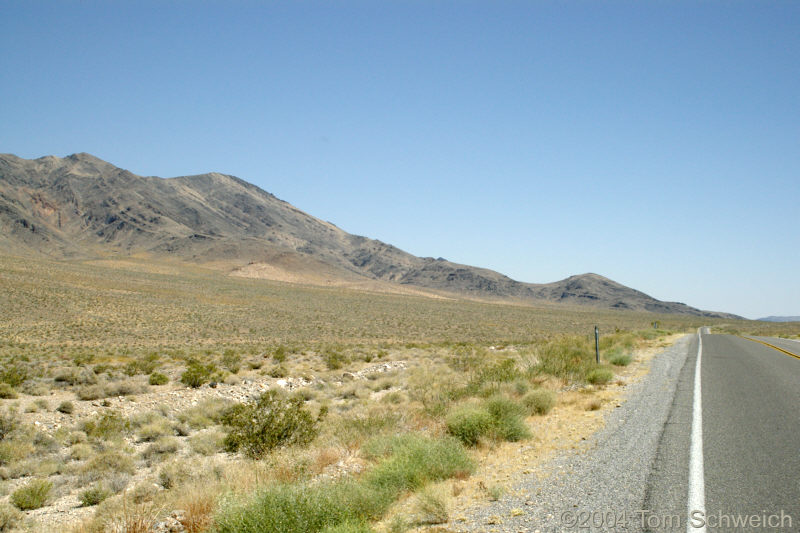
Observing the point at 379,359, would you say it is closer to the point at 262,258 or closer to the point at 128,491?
the point at 128,491

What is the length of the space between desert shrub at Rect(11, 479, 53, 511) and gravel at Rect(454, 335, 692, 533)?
727 centimetres

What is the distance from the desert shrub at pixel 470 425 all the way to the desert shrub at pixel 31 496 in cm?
687

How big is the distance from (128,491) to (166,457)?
2.50m

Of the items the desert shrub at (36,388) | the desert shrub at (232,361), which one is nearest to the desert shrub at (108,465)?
the desert shrub at (36,388)

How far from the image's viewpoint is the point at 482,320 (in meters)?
66.8

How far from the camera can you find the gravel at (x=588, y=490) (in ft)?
15.5

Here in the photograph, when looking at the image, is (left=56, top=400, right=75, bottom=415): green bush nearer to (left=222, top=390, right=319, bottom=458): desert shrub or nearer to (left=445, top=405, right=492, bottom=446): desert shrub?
(left=222, top=390, right=319, bottom=458): desert shrub

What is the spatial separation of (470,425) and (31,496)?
288 inches

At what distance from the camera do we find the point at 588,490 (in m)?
5.39

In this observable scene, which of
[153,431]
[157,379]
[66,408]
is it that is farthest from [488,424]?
[157,379]

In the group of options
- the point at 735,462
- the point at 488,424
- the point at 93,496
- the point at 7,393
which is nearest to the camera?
the point at 735,462

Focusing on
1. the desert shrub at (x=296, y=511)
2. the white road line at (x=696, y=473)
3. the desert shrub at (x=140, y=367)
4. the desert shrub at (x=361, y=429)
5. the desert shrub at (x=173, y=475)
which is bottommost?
the desert shrub at (x=140, y=367)

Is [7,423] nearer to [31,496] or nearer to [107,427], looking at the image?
[107,427]

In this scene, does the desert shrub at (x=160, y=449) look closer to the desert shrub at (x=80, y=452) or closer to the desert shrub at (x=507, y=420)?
the desert shrub at (x=80, y=452)
